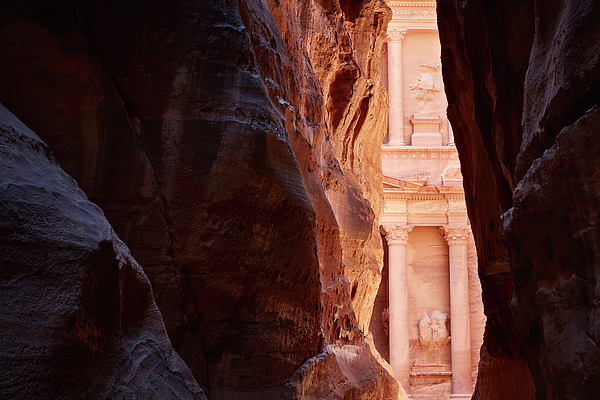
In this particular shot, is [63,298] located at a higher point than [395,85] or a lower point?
lower

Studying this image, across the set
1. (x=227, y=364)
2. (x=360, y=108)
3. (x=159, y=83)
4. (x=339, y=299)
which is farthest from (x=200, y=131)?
(x=360, y=108)

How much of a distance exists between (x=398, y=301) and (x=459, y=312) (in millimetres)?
2306

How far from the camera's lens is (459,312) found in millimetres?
22594

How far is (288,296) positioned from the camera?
18.5 feet

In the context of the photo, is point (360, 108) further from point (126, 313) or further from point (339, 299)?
point (126, 313)

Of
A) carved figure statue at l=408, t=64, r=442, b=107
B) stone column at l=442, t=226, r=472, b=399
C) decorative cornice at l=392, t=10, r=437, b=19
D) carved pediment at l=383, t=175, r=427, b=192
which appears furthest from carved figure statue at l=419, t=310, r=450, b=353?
decorative cornice at l=392, t=10, r=437, b=19

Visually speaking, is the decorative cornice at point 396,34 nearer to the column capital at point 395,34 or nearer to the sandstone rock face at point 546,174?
the column capital at point 395,34

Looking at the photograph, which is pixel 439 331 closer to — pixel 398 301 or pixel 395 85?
pixel 398 301

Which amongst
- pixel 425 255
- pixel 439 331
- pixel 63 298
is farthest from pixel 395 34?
pixel 63 298

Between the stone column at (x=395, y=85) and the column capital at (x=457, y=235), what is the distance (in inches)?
168

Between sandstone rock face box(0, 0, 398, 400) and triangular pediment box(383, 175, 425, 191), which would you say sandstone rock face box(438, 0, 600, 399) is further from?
triangular pediment box(383, 175, 425, 191)

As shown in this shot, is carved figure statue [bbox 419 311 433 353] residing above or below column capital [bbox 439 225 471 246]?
below

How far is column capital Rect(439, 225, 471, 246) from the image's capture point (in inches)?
906

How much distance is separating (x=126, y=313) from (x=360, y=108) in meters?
8.72
